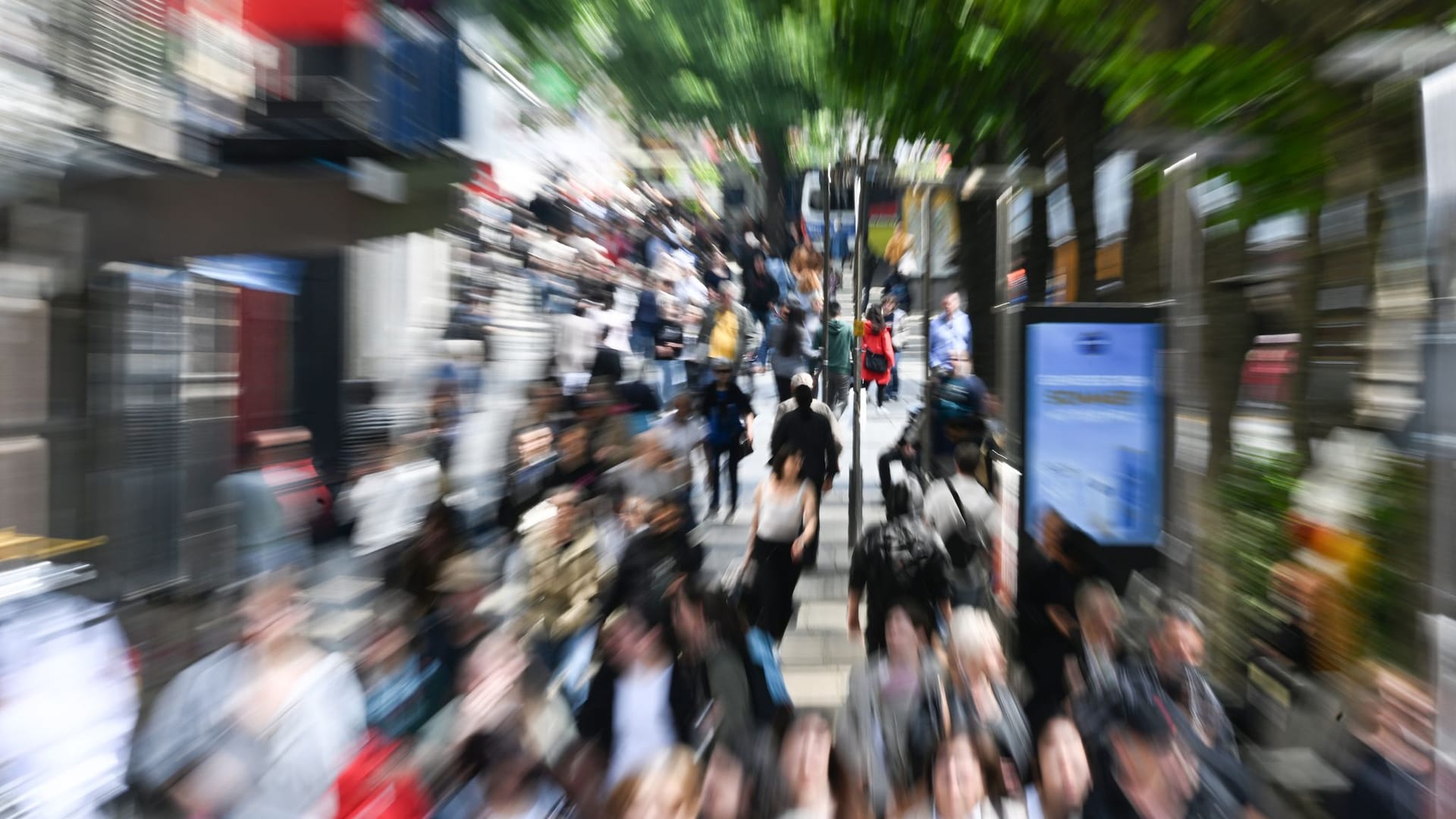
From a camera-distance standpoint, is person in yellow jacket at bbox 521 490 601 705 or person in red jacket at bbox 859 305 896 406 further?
person in red jacket at bbox 859 305 896 406

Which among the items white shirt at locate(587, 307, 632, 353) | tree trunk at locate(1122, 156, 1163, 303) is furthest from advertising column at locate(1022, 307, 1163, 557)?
white shirt at locate(587, 307, 632, 353)

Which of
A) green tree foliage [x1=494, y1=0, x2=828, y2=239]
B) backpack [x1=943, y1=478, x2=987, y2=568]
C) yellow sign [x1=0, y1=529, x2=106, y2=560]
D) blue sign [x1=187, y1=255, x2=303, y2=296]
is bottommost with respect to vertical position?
yellow sign [x1=0, y1=529, x2=106, y2=560]

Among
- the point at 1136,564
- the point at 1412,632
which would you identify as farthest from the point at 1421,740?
the point at 1136,564

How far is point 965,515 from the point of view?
6.74 m

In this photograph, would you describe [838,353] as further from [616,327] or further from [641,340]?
[616,327]

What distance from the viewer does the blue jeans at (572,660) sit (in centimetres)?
496

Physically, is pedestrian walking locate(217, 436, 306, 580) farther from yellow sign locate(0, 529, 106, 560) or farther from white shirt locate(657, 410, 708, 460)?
white shirt locate(657, 410, 708, 460)

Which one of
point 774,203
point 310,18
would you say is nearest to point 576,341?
point 310,18

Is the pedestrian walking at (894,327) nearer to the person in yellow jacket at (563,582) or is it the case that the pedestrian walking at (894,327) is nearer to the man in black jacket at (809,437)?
the man in black jacket at (809,437)

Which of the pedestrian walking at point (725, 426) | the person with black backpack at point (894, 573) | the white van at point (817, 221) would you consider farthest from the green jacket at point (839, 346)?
the person with black backpack at point (894, 573)

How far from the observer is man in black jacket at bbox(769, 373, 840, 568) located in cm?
785

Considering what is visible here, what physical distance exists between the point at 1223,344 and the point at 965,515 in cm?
189

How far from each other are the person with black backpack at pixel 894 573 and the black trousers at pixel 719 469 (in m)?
3.95

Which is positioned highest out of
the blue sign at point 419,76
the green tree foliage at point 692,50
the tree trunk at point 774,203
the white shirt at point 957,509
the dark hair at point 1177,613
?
the tree trunk at point 774,203
